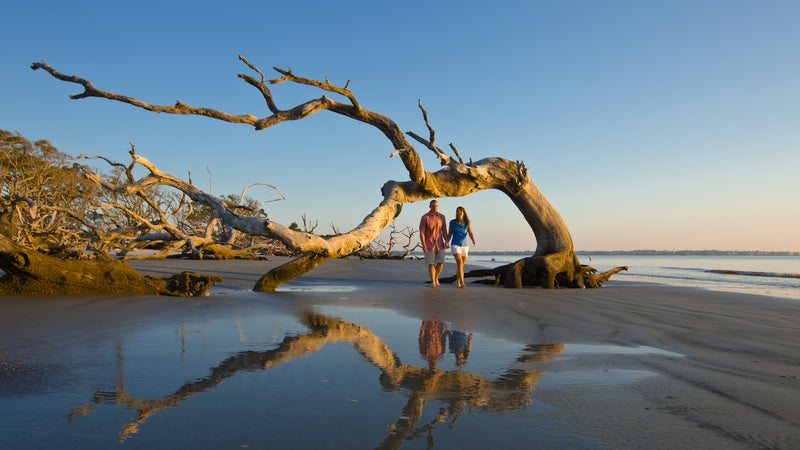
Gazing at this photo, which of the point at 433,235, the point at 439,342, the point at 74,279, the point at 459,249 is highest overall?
the point at 433,235

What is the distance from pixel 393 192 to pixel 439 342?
5.63 metres

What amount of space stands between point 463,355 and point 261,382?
1251 mm

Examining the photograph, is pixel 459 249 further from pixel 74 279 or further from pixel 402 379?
pixel 402 379

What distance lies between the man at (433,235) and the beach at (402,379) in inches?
206

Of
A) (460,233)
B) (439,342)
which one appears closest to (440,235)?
(460,233)

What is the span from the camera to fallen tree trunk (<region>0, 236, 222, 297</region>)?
5.43 meters

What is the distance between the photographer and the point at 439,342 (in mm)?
3420

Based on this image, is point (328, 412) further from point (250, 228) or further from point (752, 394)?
point (250, 228)

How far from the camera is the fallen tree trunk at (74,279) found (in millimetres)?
5426

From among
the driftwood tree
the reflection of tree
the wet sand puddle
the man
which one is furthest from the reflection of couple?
the man

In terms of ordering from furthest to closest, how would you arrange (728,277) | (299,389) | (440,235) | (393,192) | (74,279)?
1. (728,277)
2. (440,235)
3. (393,192)
4. (74,279)
5. (299,389)

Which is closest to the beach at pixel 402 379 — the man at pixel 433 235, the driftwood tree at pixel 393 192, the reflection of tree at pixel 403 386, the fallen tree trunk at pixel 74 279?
the reflection of tree at pixel 403 386

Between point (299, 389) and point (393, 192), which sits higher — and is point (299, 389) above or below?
below

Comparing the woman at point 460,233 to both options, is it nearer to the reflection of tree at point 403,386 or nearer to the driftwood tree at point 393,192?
the driftwood tree at point 393,192
